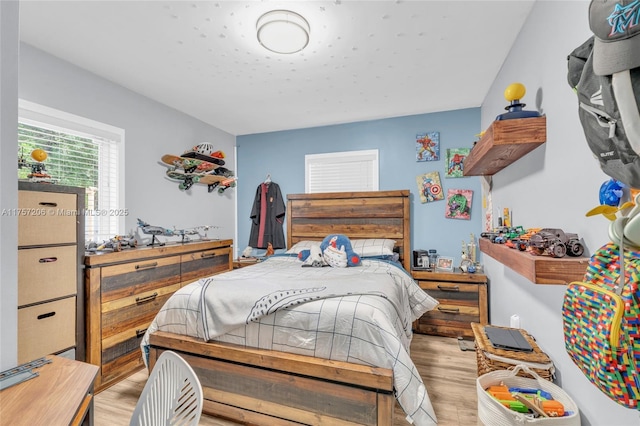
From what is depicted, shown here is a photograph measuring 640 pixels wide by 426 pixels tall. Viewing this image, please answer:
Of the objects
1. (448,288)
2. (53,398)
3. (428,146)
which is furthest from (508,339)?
(428,146)

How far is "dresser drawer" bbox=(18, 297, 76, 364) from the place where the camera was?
172 cm

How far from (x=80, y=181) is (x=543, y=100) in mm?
3449

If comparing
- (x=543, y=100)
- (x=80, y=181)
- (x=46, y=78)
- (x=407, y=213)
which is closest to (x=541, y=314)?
(x=543, y=100)

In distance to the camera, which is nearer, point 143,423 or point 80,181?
point 143,423

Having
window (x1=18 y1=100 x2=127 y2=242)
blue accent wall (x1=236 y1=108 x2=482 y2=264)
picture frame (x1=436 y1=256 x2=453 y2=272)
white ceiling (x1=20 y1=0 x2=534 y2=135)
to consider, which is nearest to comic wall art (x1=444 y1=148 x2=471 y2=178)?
blue accent wall (x1=236 y1=108 x2=482 y2=264)

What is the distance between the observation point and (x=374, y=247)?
311cm

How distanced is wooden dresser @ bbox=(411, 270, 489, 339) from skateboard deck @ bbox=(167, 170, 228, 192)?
8.94 feet

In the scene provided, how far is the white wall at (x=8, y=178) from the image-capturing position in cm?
99

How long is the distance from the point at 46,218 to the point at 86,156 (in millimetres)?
924

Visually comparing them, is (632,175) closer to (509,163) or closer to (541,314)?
(541,314)

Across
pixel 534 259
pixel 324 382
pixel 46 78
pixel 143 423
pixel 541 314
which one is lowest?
pixel 324 382

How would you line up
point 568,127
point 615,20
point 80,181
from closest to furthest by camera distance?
point 615,20
point 568,127
point 80,181

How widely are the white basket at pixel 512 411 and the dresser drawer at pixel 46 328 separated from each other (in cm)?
253

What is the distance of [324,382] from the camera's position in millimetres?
1573
